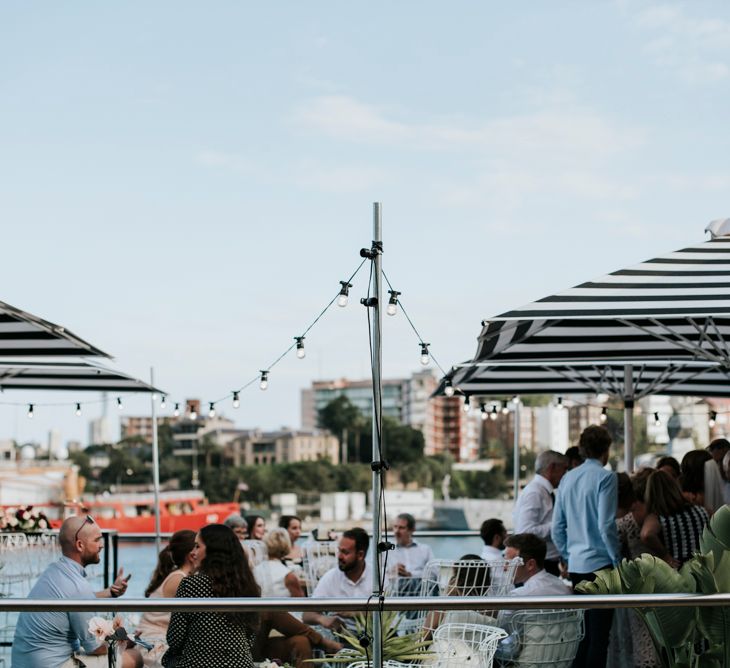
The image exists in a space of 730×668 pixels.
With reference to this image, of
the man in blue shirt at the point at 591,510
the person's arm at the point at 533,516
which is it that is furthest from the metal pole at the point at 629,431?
the man in blue shirt at the point at 591,510

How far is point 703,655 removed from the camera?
364 cm

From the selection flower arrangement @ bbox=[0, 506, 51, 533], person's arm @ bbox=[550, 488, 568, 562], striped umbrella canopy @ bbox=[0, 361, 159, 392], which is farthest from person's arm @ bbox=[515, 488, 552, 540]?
flower arrangement @ bbox=[0, 506, 51, 533]

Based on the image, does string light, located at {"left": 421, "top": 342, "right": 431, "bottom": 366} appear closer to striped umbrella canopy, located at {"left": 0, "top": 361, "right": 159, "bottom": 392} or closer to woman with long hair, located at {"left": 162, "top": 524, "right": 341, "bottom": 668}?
woman with long hair, located at {"left": 162, "top": 524, "right": 341, "bottom": 668}

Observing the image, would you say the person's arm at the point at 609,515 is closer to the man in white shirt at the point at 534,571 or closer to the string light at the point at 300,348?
the man in white shirt at the point at 534,571

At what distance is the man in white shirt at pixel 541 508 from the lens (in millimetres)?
7023

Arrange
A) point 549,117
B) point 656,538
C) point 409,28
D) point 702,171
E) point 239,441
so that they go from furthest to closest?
point 239,441, point 549,117, point 702,171, point 409,28, point 656,538

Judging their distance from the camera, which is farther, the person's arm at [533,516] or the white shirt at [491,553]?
the person's arm at [533,516]

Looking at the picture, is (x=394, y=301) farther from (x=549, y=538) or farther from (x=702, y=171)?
(x=702, y=171)

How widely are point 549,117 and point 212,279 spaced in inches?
1502

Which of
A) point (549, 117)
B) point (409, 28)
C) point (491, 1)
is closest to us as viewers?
point (491, 1)

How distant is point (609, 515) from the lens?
17.9ft

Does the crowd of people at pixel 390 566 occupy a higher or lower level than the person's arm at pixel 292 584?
higher

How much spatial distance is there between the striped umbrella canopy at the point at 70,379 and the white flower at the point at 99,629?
484 cm

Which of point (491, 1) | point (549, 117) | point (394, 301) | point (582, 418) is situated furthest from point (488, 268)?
point (394, 301)
